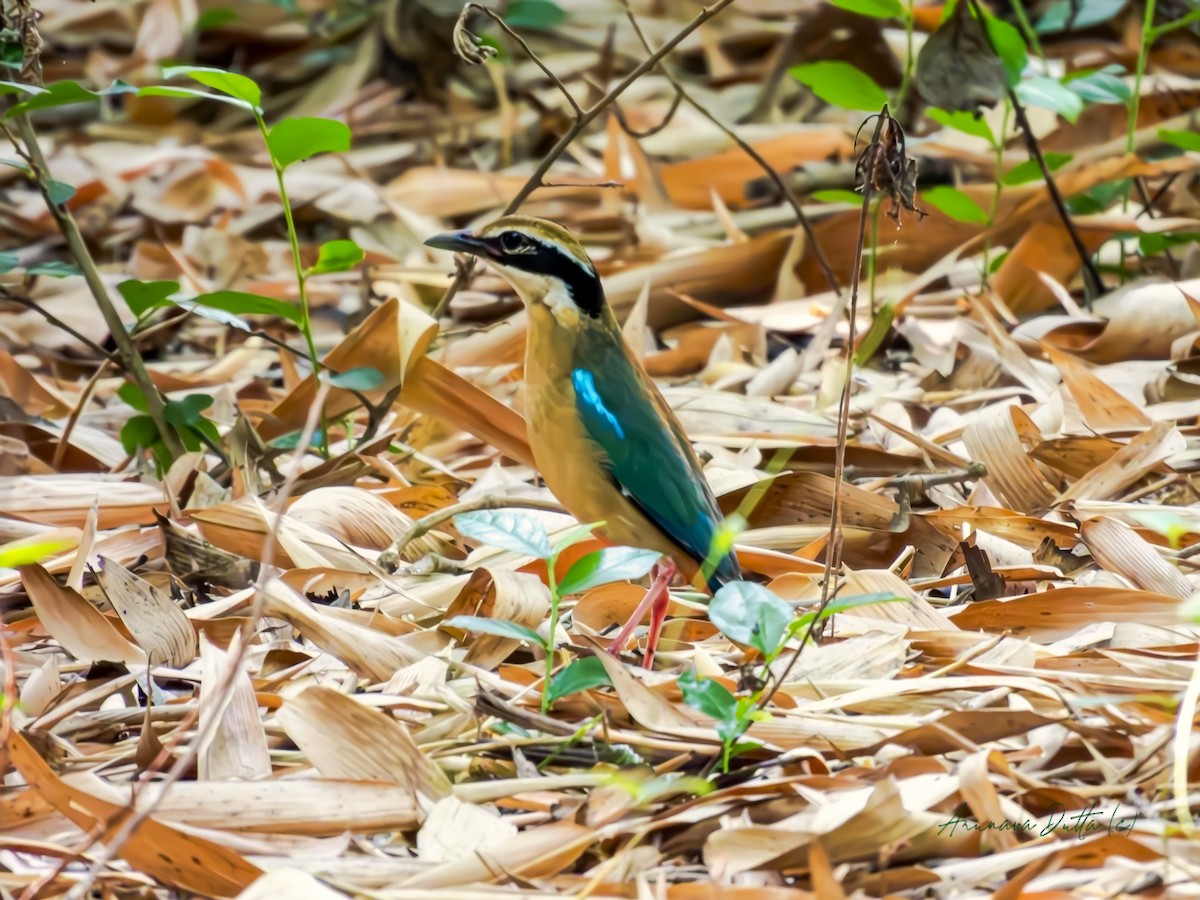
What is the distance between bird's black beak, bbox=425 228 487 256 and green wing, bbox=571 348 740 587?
1.43 feet

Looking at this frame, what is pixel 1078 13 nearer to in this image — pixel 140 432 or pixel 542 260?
pixel 542 260

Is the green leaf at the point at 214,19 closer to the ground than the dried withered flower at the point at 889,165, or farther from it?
farther from it

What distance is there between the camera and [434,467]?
14.4 ft

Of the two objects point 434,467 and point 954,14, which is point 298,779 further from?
point 954,14

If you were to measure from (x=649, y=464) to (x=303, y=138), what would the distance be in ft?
4.06

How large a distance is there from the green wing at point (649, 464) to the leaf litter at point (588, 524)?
199 millimetres

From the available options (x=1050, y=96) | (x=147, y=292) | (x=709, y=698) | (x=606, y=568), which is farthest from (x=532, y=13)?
(x=709, y=698)

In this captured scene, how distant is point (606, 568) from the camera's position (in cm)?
252

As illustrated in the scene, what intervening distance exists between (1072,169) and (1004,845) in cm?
433

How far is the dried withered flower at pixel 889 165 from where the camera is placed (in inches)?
99.0

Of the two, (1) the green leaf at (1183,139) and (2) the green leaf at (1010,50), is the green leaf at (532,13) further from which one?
(1) the green leaf at (1183,139)

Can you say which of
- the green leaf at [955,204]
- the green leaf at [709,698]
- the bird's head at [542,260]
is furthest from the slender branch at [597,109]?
the green leaf at [709,698]

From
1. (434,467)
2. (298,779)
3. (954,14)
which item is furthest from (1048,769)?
(954,14)

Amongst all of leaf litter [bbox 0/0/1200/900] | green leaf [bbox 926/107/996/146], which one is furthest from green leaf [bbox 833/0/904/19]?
green leaf [bbox 926/107/996/146]
